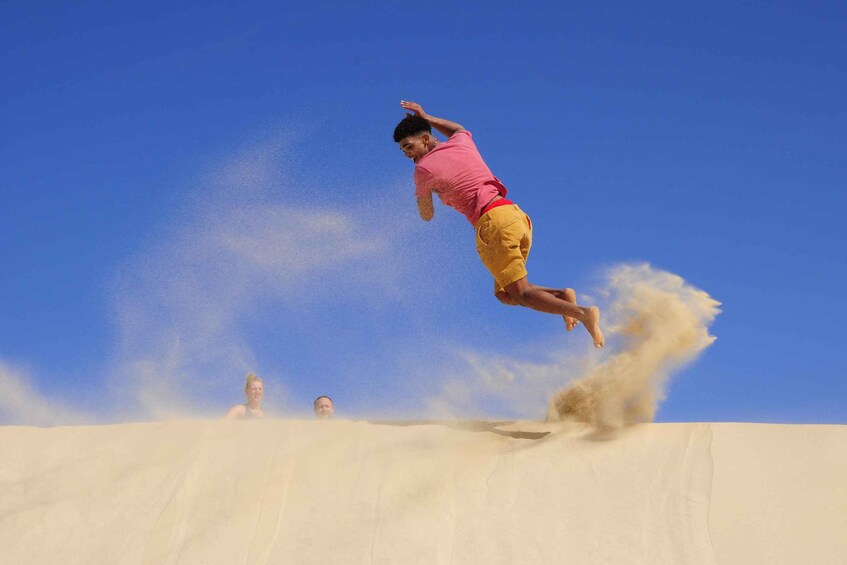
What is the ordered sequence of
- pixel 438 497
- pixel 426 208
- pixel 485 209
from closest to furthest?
1. pixel 438 497
2. pixel 485 209
3. pixel 426 208

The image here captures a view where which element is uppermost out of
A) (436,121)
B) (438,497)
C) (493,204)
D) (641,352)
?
(436,121)

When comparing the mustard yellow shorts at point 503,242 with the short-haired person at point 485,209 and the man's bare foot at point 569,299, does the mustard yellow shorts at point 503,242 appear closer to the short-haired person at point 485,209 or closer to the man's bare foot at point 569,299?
the short-haired person at point 485,209

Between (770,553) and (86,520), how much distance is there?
10.6ft

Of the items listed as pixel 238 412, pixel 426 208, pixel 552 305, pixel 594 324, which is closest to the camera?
pixel 594 324

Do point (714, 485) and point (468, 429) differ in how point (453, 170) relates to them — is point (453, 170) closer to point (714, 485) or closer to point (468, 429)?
point (468, 429)

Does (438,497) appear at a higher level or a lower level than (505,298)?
lower

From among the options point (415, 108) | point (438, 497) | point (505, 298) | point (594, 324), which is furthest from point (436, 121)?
point (438, 497)

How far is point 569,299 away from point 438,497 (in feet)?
5.25

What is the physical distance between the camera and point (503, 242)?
4570 millimetres

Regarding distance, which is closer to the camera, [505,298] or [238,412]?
[505,298]

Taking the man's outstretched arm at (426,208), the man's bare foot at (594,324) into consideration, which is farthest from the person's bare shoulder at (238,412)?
the man's bare foot at (594,324)

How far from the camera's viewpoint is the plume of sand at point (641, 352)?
4.22 m

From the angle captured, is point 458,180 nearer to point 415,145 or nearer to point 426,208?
point 426,208

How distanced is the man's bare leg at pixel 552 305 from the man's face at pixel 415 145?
1.04 metres
